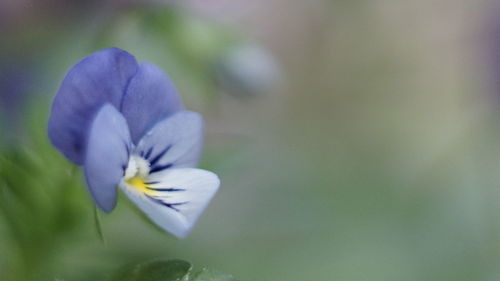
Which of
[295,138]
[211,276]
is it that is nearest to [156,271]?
[211,276]

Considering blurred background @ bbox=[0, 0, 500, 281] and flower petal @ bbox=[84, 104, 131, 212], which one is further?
blurred background @ bbox=[0, 0, 500, 281]

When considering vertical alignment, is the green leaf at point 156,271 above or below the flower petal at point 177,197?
below

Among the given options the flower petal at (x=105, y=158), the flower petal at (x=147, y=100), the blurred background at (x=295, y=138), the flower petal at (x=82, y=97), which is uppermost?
the blurred background at (x=295, y=138)

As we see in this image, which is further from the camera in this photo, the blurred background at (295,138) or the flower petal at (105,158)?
the blurred background at (295,138)

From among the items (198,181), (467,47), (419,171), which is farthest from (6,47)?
(467,47)

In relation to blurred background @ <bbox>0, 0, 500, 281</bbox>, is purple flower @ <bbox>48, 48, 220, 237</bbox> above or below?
below

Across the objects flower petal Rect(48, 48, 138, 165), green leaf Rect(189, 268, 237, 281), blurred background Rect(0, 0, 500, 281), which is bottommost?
green leaf Rect(189, 268, 237, 281)

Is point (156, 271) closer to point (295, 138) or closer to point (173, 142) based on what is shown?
point (173, 142)
